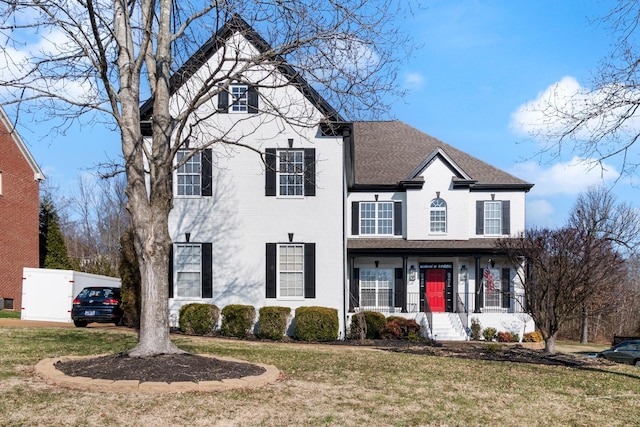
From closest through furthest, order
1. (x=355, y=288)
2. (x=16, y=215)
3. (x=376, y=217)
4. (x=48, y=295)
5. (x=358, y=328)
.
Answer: (x=358, y=328) < (x=48, y=295) < (x=355, y=288) < (x=376, y=217) < (x=16, y=215)

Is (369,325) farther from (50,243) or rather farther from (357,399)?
(50,243)

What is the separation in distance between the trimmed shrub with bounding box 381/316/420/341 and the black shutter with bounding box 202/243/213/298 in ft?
19.8

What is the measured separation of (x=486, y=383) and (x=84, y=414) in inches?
232

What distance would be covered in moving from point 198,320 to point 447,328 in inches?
392

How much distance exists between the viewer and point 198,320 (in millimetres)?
18266

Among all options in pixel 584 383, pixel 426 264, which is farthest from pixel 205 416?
pixel 426 264

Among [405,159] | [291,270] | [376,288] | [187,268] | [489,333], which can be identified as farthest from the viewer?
[405,159]

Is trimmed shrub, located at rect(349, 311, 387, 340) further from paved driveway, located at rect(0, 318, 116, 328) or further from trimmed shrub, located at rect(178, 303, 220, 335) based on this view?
paved driveway, located at rect(0, 318, 116, 328)

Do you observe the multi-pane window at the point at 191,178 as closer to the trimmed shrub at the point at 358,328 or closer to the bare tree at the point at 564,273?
the trimmed shrub at the point at 358,328

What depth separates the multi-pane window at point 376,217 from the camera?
25672mm

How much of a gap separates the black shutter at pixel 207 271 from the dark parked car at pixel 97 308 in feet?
9.78

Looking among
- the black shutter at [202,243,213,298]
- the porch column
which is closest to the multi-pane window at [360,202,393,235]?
the porch column

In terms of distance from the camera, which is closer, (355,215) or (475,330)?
(475,330)

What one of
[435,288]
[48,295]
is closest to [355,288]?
[435,288]
